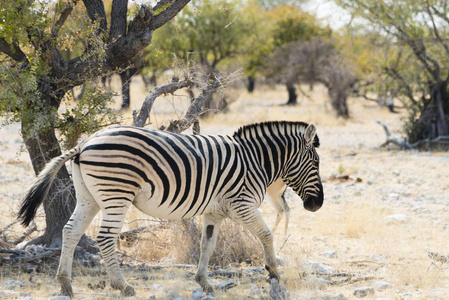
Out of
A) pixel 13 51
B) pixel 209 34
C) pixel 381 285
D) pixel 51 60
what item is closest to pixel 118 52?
pixel 51 60

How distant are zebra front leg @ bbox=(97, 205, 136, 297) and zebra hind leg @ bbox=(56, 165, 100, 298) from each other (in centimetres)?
28

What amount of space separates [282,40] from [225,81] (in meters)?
31.7

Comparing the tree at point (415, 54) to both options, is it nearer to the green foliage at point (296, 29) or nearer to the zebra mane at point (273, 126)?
the zebra mane at point (273, 126)

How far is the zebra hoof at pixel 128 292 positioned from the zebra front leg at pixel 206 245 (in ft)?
2.43

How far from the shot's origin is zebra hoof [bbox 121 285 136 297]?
17.8 ft

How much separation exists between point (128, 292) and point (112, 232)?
0.67 m

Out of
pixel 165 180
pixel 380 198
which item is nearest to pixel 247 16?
pixel 380 198

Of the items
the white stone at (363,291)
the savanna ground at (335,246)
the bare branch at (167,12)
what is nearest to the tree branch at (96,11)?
the bare branch at (167,12)

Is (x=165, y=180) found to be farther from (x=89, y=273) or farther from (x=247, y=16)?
(x=247, y=16)

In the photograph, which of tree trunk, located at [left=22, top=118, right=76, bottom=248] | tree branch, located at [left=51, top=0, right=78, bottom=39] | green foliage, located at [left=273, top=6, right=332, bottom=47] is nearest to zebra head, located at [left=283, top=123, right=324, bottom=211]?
tree trunk, located at [left=22, top=118, right=76, bottom=248]

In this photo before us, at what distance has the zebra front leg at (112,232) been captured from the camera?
17.0 feet

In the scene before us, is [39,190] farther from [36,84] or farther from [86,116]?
[86,116]

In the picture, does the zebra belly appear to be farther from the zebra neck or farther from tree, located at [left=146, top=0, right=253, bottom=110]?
tree, located at [left=146, top=0, right=253, bottom=110]

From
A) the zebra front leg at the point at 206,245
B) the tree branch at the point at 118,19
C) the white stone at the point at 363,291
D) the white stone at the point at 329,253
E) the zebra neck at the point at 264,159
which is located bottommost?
the white stone at the point at 329,253
